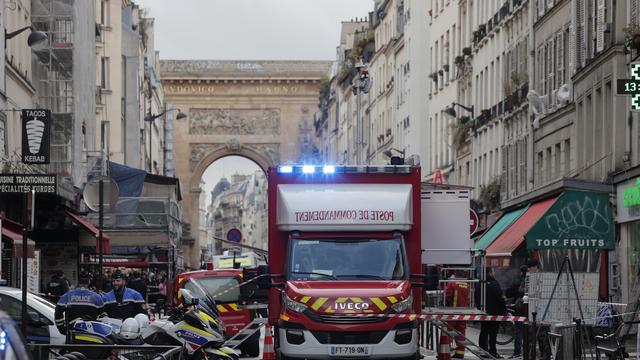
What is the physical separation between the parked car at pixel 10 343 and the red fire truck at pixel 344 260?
38.7 feet

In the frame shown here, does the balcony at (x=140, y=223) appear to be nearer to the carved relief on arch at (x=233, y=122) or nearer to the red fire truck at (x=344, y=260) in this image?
the red fire truck at (x=344, y=260)

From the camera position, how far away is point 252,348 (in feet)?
88.6

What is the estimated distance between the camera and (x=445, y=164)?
61812mm

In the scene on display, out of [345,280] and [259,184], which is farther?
[259,184]

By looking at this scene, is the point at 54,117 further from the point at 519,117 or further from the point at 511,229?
the point at 511,229

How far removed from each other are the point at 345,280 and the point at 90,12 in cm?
3627

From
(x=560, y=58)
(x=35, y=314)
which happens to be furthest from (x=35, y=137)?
(x=35, y=314)

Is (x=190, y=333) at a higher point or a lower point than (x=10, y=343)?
lower

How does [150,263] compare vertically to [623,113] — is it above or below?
below

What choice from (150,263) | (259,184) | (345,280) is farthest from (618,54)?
(259,184)

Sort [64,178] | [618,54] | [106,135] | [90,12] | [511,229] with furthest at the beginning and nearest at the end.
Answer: [106,135] < [90,12] < [64,178] < [511,229] < [618,54]

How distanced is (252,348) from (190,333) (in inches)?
420

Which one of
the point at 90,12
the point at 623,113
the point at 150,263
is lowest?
the point at 150,263

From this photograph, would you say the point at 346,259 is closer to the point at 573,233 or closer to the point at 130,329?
the point at 130,329
